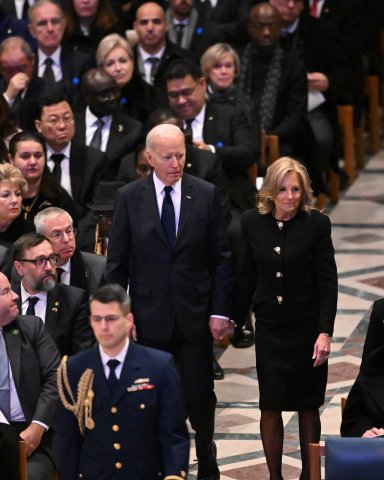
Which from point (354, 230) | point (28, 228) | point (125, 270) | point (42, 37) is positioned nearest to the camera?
point (125, 270)

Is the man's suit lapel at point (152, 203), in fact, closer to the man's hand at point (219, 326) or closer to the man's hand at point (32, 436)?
the man's hand at point (219, 326)

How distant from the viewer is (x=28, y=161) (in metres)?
7.48

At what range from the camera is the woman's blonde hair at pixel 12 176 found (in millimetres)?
7055

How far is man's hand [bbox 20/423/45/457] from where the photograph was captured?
584 cm

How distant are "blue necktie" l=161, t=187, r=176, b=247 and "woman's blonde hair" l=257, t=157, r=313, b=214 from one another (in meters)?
0.41

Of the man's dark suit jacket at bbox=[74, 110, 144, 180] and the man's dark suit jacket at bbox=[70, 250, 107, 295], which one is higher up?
the man's dark suit jacket at bbox=[74, 110, 144, 180]

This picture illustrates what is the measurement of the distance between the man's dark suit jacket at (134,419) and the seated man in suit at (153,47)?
15.1 ft

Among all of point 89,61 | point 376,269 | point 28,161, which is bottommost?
point 376,269

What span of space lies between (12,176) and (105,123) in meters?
1.53

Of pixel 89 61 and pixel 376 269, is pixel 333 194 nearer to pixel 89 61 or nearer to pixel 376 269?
pixel 376 269

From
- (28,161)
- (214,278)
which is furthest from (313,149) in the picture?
(214,278)

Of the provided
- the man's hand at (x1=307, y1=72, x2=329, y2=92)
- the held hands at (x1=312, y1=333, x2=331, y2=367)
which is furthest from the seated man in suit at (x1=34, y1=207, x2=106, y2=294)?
the man's hand at (x1=307, y1=72, x2=329, y2=92)

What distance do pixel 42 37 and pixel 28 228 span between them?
2.50 meters

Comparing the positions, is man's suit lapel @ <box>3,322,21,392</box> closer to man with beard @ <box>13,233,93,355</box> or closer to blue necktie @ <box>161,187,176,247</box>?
man with beard @ <box>13,233,93,355</box>
